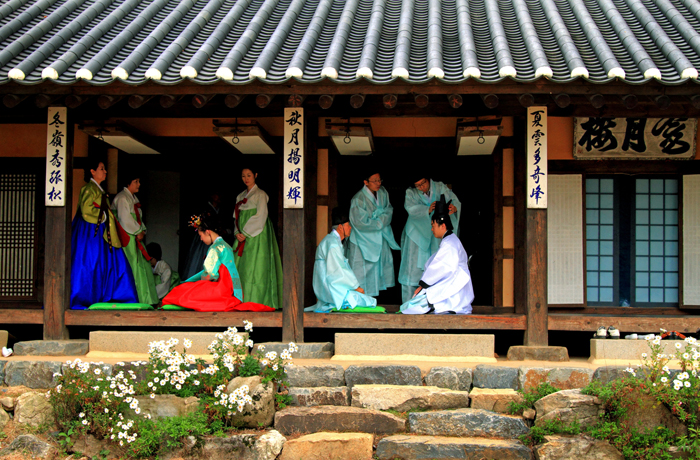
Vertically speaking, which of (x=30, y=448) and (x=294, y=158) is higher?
(x=294, y=158)

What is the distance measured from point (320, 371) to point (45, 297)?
327cm

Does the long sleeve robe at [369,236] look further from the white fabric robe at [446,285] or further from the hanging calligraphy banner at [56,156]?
the hanging calligraphy banner at [56,156]

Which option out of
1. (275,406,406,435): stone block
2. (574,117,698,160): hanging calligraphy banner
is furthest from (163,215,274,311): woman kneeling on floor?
(574,117,698,160): hanging calligraphy banner

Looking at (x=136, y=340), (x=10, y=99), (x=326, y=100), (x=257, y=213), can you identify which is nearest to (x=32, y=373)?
(x=136, y=340)

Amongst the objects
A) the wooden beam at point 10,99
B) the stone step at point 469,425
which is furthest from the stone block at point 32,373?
the stone step at point 469,425

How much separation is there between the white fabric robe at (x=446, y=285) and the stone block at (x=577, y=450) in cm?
195

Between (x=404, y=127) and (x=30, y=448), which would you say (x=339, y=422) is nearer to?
(x=30, y=448)

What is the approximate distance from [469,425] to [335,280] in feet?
7.70

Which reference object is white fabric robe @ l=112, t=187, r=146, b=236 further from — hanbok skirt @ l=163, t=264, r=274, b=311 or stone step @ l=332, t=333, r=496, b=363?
stone step @ l=332, t=333, r=496, b=363

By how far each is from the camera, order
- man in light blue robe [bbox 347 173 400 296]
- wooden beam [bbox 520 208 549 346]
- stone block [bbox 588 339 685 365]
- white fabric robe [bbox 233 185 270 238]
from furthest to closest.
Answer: man in light blue robe [bbox 347 173 400 296] → white fabric robe [bbox 233 185 270 238] → wooden beam [bbox 520 208 549 346] → stone block [bbox 588 339 685 365]

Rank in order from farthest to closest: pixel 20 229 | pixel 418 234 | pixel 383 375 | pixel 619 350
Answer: pixel 418 234 → pixel 20 229 → pixel 619 350 → pixel 383 375

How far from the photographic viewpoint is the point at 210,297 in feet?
23.8

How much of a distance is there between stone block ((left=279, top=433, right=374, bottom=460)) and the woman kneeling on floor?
6.90 ft

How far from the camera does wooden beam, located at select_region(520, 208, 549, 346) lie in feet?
21.5
